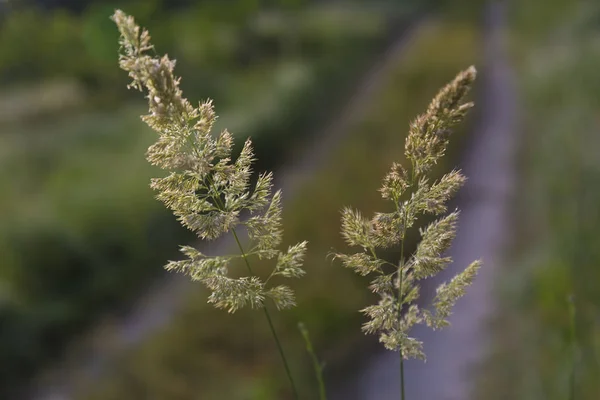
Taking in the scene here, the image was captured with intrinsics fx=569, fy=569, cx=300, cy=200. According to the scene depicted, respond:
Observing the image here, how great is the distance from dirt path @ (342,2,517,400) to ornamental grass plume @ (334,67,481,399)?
0.63m

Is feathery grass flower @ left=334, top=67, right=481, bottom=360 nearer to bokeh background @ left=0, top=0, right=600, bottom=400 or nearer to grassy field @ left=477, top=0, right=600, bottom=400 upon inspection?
grassy field @ left=477, top=0, right=600, bottom=400

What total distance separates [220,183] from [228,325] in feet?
6.75

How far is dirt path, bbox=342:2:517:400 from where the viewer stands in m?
2.22

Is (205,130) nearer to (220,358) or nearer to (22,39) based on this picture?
(220,358)

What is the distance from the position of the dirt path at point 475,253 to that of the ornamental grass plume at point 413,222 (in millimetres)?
634

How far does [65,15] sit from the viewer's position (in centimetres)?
262

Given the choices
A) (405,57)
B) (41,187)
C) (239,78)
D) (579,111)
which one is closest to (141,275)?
(41,187)

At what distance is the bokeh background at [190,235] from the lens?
2205mm

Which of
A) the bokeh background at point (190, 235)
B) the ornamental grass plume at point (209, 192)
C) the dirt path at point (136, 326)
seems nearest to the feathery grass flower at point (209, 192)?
the ornamental grass plume at point (209, 192)

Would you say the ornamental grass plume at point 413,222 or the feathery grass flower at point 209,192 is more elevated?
the feathery grass flower at point 209,192

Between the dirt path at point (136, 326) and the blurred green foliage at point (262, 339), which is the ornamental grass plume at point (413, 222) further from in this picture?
the dirt path at point (136, 326)

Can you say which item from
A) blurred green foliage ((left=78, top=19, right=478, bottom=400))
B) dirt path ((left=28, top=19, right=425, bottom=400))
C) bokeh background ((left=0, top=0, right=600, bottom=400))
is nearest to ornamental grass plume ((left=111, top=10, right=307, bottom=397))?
bokeh background ((left=0, top=0, right=600, bottom=400))

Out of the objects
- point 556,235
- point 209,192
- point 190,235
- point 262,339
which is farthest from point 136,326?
point 209,192

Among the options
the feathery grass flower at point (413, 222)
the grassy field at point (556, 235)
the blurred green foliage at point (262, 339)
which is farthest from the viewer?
the blurred green foliage at point (262, 339)
